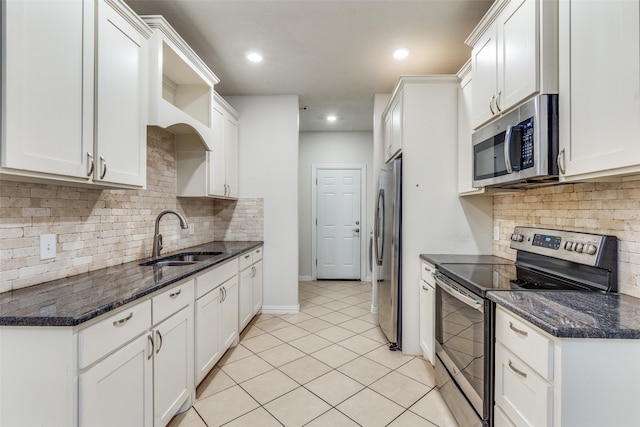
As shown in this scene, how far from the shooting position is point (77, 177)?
136 centimetres

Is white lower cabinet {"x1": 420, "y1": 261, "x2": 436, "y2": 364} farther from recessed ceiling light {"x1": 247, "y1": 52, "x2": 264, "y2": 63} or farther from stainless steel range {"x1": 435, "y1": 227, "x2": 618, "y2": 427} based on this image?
recessed ceiling light {"x1": 247, "y1": 52, "x2": 264, "y2": 63}

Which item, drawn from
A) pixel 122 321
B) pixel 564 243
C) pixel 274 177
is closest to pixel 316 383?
pixel 122 321

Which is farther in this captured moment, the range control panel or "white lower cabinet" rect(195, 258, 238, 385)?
"white lower cabinet" rect(195, 258, 238, 385)

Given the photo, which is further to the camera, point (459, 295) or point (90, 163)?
point (459, 295)

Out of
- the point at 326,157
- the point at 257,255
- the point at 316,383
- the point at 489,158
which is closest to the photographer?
the point at 489,158

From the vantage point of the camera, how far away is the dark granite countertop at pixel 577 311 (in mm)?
999

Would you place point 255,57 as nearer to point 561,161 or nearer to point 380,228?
point 380,228

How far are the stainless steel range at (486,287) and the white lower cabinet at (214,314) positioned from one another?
5.22 ft

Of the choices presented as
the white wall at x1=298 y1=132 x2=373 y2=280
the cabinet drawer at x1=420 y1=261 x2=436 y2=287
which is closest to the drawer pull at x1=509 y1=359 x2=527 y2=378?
the cabinet drawer at x1=420 y1=261 x2=436 y2=287

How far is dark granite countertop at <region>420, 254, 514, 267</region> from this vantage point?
2.24 m

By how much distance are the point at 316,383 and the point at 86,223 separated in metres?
1.83

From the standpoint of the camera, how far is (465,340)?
167cm

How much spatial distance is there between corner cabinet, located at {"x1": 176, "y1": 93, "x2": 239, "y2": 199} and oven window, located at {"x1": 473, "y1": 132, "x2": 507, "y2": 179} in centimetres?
215

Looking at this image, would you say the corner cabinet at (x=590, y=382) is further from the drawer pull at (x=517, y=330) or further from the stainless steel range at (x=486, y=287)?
the stainless steel range at (x=486, y=287)
